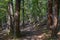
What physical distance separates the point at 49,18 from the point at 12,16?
4.00 m

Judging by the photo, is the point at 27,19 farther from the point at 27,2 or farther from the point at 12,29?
the point at 12,29

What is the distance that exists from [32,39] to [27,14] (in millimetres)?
23701

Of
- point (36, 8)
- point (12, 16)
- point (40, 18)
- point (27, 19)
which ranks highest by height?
point (12, 16)

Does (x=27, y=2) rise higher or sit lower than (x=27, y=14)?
higher

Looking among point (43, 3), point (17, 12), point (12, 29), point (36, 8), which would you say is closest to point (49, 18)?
point (17, 12)

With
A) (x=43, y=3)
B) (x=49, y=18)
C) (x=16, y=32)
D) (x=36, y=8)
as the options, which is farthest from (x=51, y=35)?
(x=43, y=3)

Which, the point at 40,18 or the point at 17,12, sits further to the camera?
the point at 40,18

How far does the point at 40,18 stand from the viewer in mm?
29641

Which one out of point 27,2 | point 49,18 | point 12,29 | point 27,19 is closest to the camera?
point 49,18

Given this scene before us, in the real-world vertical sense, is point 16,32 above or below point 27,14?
above

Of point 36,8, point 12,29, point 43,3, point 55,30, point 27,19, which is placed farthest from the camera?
point 27,19

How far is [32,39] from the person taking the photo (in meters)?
14.0

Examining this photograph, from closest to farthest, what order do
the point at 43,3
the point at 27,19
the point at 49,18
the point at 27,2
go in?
the point at 49,18 < the point at 43,3 < the point at 27,2 < the point at 27,19

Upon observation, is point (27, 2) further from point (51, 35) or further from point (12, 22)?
point (51, 35)
